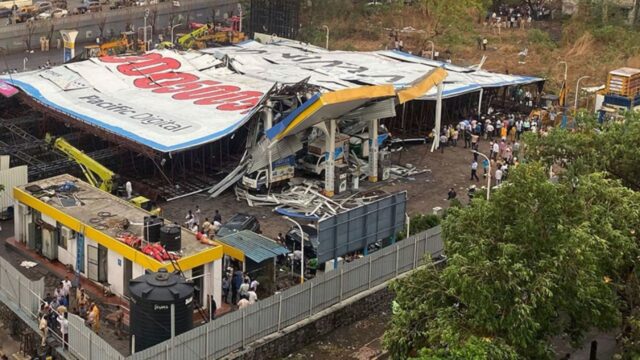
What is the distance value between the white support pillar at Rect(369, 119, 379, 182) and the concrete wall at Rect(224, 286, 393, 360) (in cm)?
1238

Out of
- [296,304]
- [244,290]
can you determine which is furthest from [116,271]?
[296,304]

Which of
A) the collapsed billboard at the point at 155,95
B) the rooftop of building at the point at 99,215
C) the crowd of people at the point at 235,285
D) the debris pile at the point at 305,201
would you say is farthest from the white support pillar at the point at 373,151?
the crowd of people at the point at 235,285

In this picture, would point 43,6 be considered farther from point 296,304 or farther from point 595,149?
point 595,149

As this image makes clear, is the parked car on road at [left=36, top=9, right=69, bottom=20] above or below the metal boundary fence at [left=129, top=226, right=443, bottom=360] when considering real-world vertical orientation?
above

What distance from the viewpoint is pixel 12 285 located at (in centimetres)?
2748

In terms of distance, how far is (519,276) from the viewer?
70.1ft

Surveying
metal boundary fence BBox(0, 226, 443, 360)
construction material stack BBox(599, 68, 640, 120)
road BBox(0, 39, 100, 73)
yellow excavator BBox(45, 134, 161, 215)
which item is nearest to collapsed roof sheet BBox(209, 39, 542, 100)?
construction material stack BBox(599, 68, 640, 120)

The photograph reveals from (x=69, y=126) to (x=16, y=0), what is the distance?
128 feet

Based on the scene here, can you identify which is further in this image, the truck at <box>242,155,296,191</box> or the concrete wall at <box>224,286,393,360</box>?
the truck at <box>242,155,296,191</box>

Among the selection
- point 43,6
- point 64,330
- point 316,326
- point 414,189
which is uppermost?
point 43,6

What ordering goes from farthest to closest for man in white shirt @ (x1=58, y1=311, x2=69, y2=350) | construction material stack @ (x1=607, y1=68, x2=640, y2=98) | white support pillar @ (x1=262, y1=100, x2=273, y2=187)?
construction material stack @ (x1=607, y1=68, x2=640, y2=98) < white support pillar @ (x1=262, y1=100, x2=273, y2=187) < man in white shirt @ (x1=58, y1=311, x2=69, y2=350)

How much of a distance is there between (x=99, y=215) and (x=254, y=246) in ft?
17.0

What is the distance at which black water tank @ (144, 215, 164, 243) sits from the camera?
2889 centimetres

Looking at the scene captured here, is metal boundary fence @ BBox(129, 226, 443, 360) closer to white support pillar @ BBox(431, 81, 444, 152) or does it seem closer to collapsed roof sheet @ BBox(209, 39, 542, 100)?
collapsed roof sheet @ BBox(209, 39, 542, 100)
